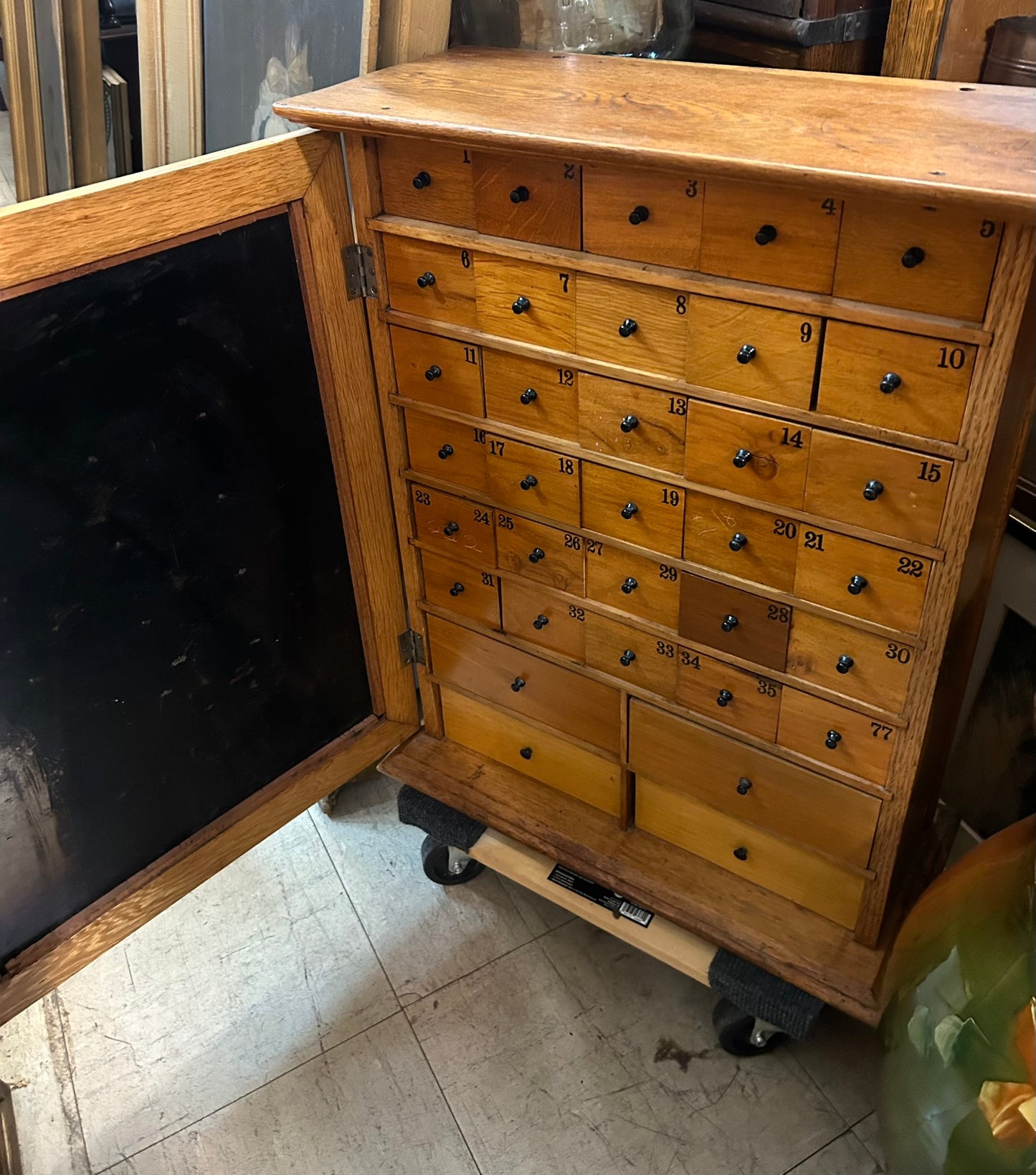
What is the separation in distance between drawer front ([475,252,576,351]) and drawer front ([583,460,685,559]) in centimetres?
16

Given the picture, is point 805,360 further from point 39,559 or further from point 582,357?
point 39,559

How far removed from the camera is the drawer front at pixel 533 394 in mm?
1196

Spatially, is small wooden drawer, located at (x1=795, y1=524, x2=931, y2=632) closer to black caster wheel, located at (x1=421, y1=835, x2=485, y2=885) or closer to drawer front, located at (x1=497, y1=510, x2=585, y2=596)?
drawer front, located at (x1=497, y1=510, x2=585, y2=596)

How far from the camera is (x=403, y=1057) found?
5.01 feet

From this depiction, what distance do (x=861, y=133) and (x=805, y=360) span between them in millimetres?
202

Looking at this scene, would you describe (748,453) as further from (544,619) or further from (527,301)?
(544,619)

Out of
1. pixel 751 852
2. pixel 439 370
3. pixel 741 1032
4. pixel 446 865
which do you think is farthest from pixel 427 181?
pixel 741 1032

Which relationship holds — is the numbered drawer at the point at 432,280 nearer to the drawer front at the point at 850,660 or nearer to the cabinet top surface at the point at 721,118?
the cabinet top surface at the point at 721,118

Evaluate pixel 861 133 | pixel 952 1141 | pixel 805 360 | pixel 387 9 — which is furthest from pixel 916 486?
pixel 387 9

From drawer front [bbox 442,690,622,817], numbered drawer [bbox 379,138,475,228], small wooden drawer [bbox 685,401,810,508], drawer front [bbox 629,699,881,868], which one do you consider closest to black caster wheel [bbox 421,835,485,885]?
drawer front [bbox 442,690,622,817]

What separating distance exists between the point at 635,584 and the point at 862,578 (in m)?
0.29

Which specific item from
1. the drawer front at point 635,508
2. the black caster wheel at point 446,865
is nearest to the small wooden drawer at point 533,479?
the drawer front at point 635,508

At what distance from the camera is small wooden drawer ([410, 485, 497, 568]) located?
1.39 metres

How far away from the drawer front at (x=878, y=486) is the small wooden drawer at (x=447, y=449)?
45 cm
